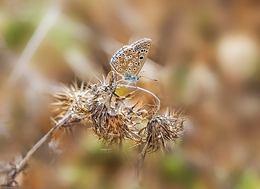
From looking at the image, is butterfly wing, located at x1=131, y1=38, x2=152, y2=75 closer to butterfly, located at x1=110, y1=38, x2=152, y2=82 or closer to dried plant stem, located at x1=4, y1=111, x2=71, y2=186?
butterfly, located at x1=110, y1=38, x2=152, y2=82

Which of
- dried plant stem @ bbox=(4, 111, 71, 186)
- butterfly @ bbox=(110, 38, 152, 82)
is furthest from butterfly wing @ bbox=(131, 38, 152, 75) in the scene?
dried plant stem @ bbox=(4, 111, 71, 186)

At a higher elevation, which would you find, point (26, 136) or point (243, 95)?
point (243, 95)

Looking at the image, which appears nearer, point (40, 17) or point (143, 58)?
point (143, 58)

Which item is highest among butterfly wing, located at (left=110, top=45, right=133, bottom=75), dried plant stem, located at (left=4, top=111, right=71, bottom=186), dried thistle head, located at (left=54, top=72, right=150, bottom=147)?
butterfly wing, located at (left=110, top=45, right=133, bottom=75)

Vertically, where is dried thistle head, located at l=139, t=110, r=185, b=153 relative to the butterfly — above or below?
below

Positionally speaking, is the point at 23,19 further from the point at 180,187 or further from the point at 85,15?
the point at 180,187

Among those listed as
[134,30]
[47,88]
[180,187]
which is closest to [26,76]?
[47,88]
